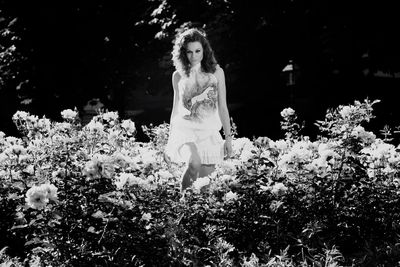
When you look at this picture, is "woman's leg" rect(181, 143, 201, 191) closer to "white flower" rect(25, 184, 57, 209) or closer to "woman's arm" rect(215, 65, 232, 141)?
"woman's arm" rect(215, 65, 232, 141)

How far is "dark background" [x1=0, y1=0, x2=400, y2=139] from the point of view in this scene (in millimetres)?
12359

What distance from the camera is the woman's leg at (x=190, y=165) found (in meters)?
4.83

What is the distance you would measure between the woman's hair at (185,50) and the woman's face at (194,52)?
3 centimetres

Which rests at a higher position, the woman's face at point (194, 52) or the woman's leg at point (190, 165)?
the woman's face at point (194, 52)

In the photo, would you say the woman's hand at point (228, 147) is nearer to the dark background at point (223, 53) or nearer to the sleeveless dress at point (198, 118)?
the sleeveless dress at point (198, 118)

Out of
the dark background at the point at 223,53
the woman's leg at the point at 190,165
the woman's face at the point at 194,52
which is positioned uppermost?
the dark background at the point at 223,53

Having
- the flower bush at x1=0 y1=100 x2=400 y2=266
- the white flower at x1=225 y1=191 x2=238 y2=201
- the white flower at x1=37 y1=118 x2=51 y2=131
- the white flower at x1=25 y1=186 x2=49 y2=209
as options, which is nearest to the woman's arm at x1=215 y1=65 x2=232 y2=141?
the flower bush at x1=0 y1=100 x2=400 y2=266

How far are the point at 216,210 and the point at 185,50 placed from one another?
158cm

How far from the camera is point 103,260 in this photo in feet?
12.2

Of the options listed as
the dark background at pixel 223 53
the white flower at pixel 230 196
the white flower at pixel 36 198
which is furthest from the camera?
the dark background at pixel 223 53

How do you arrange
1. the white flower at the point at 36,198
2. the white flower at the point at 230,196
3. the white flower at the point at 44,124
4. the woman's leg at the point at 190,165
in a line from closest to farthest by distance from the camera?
the white flower at the point at 36,198
the white flower at the point at 230,196
the woman's leg at the point at 190,165
the white flower at the point at 44,124

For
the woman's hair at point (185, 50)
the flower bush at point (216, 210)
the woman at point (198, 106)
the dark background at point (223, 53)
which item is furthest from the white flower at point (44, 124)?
the dark background at point (223, 53)

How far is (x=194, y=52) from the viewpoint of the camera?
496 centimetres

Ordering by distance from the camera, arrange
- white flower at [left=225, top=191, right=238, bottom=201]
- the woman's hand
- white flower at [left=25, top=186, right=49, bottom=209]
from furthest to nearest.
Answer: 1. the woman's hand
2. white flower at [left=225, top=191, right=238, bottom=201]
3. white flower at [left=25, top=186, right=49, bottom=209]
